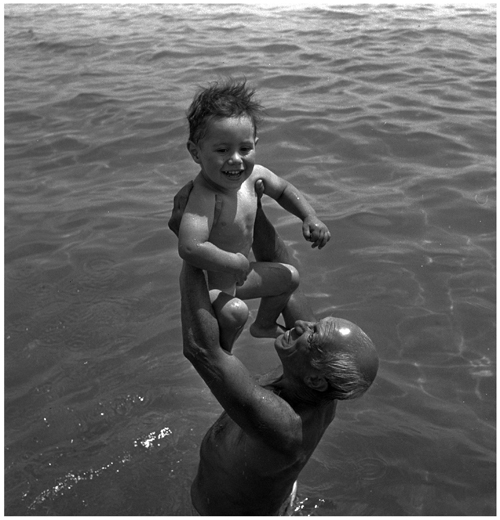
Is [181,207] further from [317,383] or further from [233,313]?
[317,383]

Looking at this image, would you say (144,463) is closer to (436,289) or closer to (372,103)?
(436,289)

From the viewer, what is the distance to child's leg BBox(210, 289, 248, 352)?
3.31 meters

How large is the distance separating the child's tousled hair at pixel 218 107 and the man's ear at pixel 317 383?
1046mm

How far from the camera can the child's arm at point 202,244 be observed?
3328mm

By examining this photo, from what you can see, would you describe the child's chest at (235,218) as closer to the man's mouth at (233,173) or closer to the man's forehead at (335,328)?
the man's mouth at (233,173)

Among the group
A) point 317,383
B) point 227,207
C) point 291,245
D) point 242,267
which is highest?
point 227,207

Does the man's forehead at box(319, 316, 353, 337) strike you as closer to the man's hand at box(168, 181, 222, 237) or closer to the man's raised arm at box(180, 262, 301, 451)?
the man's raised arm at box(180, 262, 301, 451)

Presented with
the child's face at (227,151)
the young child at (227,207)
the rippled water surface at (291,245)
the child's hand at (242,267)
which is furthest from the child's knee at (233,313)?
the rippled water surface at (291,245)

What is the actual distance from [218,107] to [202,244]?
551 millimetres

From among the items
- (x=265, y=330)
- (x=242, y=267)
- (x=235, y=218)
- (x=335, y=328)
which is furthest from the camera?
(x=265, y=330)

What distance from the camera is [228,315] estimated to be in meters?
3.31

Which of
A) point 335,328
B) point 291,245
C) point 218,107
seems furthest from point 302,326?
point 291,245

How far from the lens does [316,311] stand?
5.89 metres

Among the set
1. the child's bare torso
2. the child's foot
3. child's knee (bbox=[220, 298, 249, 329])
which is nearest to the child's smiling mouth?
the child's bare torso
